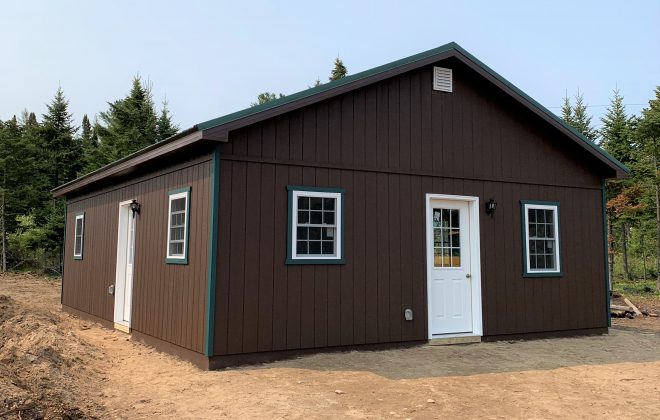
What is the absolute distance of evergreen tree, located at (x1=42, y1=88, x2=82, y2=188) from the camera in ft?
85.3

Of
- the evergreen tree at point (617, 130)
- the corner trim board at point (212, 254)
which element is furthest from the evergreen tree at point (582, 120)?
the corner trim board at point (212, 254)

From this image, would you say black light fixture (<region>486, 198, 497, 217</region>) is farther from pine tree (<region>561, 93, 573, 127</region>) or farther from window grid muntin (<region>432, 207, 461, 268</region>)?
pine tree (<region>561, 93, 573, 127</region>)

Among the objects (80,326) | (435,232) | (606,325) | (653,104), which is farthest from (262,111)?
(653,104)

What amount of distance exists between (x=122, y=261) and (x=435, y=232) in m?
5.48

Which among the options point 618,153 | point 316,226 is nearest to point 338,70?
point 618,153

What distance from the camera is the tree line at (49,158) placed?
2241 cm

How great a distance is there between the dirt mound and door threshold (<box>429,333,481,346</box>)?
15.0ft

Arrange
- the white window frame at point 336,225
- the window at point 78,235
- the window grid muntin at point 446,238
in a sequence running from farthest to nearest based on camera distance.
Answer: the window at point 78,235 → the window grid muntin at point 446,238 → the white window frame at point 336,225

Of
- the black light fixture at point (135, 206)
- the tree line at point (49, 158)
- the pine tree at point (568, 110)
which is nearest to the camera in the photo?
the black light fixture at point (135, 206)

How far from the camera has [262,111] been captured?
664 centimetres

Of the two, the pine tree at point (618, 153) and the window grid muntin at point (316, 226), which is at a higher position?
the pine tree at point (618, 153)

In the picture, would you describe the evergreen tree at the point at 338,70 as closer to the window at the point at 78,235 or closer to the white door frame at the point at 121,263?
the window at the point at 78,235

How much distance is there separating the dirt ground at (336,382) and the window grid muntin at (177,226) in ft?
4.64

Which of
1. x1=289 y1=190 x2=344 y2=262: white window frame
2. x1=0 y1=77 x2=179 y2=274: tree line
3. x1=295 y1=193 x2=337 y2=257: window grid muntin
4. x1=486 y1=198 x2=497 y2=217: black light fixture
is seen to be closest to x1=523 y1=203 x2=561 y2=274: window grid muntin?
x1=486 y1=198 x2=497 y2=217: black light fixture
